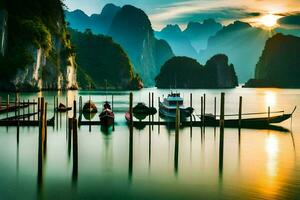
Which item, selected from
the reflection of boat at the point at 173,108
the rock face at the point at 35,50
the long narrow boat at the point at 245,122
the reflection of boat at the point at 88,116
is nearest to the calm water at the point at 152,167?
the long narrow boat at the point at 245,122

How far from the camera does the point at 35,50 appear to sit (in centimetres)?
12344

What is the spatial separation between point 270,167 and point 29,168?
56.5 feet

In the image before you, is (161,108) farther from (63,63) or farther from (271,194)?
(63,63)

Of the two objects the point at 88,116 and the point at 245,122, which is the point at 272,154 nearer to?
the point at 245,122

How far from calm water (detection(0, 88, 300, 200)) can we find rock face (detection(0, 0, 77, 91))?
7705cm

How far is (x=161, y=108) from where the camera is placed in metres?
70.7

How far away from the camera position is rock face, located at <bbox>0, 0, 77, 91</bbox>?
116562 millimetres

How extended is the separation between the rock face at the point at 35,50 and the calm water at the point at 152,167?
77.1 metres

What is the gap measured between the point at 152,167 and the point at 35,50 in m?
103

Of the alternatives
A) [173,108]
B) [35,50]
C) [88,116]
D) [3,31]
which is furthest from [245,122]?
[35,50]

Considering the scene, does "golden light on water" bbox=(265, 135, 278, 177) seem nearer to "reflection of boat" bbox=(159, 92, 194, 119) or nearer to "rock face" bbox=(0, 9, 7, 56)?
"reflection of boat" bbox=(159, 92, 194, 119)

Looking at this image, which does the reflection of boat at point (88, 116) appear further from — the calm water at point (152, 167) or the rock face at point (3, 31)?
the rock face at point (3, 31)

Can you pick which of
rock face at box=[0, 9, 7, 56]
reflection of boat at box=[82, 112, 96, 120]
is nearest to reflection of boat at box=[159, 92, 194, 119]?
reflection of boat at box=[82, 112, 96, 120]

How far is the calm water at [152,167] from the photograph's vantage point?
2264cm
